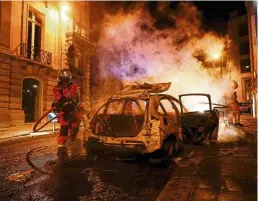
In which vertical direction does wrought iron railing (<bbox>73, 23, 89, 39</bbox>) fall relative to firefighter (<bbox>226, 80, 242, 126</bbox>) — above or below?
above

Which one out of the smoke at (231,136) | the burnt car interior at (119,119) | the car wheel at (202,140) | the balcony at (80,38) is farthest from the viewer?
the balcony at (80,38)

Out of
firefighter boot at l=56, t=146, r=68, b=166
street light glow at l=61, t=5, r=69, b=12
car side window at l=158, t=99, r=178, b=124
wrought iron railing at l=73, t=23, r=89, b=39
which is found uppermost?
street light glow at l=61, t=5, r=69, b=12

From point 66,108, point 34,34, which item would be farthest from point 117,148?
point 34,34

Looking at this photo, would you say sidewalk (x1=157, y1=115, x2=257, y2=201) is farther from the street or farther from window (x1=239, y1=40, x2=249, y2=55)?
window (x1=239, y1=40, x2=249, y2=55)

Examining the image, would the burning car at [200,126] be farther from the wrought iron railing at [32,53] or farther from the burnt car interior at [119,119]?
the wrought iron railing at [32,53]

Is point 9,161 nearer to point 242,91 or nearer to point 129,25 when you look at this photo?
point 129,25

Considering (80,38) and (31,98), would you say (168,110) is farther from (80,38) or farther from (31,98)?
(80,38)

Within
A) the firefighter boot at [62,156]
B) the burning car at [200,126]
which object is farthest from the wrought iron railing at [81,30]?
the firefighter boot at [62,156]

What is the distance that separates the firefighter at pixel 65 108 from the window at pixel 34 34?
10.6m

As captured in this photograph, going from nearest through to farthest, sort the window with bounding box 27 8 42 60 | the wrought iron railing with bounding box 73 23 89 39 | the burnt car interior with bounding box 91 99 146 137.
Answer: the burnt car interior with bounding box 91 99 146 137, the window with bounding box 27 8 42 60, the wrought iron railing with bounding box 73 23 89 39

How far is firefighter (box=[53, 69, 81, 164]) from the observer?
18.8ft

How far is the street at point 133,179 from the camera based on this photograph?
3.13m

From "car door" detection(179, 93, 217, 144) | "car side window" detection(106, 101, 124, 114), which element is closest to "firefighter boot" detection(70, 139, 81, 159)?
"car side window" detection(106, 101, 124, 114)

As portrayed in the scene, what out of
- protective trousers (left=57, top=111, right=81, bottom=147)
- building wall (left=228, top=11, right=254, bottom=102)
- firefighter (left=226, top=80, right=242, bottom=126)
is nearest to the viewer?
protective trousers (left=57, top=111, right=81, bottom=147)
